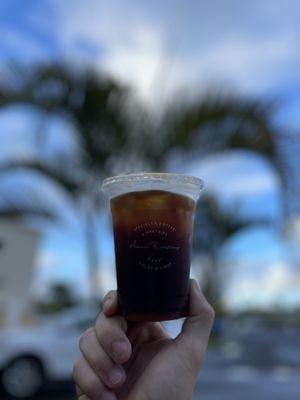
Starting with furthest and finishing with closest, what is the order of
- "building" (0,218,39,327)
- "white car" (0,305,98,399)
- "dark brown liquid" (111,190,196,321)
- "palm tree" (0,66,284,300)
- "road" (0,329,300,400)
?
"road" (0,329,300,400), "white car" (0,305,98,399), "building" (0,218,39,327), "palm tree" (0,66,284,300), "dark brown liquid" (111,190,196,321)

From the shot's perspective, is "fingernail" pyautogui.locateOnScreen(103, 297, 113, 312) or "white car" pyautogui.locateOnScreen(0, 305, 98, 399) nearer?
"fingernail" pyautogui.locateOnScreen(103, 297, 113, 312)

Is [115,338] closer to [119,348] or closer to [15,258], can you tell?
[119,348]

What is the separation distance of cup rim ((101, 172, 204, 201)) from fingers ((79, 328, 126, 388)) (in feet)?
1.13

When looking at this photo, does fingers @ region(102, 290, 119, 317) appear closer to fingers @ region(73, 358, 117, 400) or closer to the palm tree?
fingers @ region(73, 358, 117, 400)

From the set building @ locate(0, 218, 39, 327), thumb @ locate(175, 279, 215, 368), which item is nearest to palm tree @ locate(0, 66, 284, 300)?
building @ locate(0, 218, 39, 327)

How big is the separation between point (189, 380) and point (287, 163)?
12.5 feet

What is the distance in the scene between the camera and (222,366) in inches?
516

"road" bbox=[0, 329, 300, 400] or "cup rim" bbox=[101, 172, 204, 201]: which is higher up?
"road" bbox=[0, 329, 300, 400]

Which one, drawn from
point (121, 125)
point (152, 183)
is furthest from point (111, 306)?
point (121, 125)

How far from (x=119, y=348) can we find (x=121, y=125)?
4.52 m

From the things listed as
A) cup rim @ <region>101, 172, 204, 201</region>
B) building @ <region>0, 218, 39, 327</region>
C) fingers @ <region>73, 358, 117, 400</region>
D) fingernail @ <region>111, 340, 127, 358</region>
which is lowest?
fingers @ <region>73, 358, 117, 400</region>

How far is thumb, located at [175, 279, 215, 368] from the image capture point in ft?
4.59

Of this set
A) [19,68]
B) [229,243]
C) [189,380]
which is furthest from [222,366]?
[189,380]

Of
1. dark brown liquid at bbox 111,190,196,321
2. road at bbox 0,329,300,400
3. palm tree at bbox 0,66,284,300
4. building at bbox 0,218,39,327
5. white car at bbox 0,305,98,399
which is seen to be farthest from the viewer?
road at bbox 0,329,300,400
